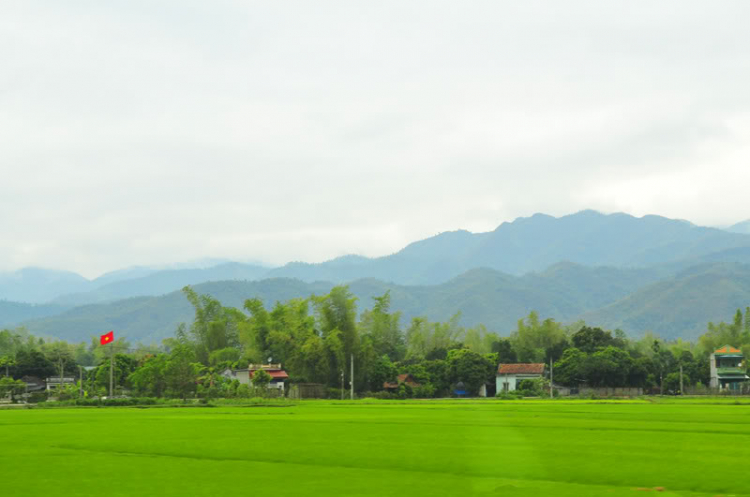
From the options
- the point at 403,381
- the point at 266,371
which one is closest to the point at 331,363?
the point at 266,371

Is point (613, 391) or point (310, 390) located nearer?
point (310, 390)

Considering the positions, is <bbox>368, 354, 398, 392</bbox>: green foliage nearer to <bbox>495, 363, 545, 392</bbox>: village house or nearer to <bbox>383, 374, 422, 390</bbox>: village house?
<bbox>383, 374, 422, 390</bbox>: village house

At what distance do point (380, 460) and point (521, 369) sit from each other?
80319 mm

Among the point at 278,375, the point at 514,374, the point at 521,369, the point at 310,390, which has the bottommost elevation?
the point at 310,390

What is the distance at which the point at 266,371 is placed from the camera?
301ft

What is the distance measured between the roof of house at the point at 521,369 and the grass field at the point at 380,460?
2558 inches

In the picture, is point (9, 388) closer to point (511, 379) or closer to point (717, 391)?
point (511, 379)

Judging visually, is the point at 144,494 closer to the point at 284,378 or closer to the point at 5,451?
the point at 5,451

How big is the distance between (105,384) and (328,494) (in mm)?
80132

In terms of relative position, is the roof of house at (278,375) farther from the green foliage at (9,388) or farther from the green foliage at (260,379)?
the green foliage at (9,388)

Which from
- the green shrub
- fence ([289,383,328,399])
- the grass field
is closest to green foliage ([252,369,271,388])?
fence ([289,383,328,399])

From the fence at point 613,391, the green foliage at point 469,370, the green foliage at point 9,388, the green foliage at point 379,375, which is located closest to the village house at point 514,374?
the green foliage at point 469,370

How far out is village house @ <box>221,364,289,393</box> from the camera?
→ 9062cm

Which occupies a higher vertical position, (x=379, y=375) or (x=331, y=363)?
(x=331, y=363)
